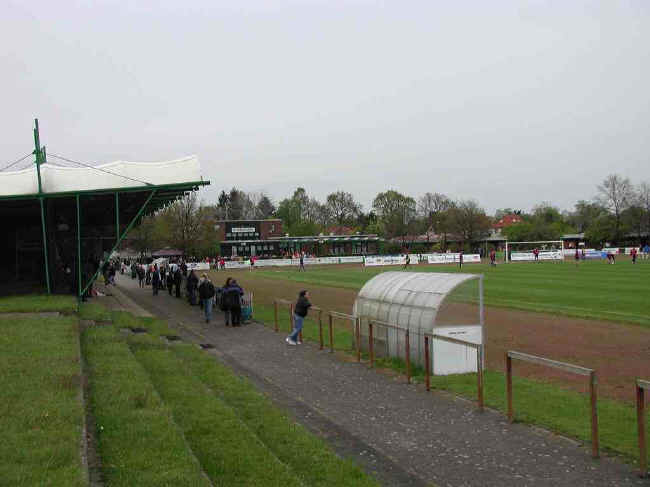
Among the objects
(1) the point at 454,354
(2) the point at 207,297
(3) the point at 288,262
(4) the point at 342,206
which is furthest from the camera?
(4) the point at 342,206

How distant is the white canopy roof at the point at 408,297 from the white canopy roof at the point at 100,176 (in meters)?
13.7

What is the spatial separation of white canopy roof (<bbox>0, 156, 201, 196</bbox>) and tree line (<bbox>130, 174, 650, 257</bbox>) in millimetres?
46560

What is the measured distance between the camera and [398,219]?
11812 cm

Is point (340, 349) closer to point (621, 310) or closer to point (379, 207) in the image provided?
point (621, 310)

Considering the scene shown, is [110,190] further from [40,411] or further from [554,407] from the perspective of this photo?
[554,407]

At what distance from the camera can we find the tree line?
265 ft

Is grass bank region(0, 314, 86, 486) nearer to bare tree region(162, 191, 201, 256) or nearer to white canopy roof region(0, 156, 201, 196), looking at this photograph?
white canopy roof region(0, 156, 201, 196)

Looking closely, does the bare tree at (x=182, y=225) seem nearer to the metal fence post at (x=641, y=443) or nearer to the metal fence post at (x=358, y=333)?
the metal fence post at (x=358, y=333)

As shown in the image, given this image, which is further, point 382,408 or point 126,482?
point 382,408

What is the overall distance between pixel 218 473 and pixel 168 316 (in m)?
18.1

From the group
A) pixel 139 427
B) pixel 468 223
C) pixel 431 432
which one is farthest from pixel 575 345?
pixel 468 223

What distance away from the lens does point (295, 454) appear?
7180 millimetres

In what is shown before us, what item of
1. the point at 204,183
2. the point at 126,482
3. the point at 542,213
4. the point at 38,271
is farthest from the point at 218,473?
the point at 542,213

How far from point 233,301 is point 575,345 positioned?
9.94 m
